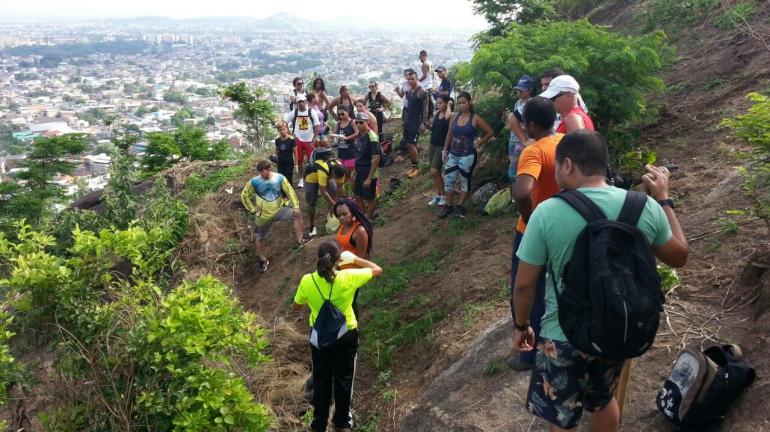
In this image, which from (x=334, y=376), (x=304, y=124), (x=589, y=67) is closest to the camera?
(x=334, y=376)

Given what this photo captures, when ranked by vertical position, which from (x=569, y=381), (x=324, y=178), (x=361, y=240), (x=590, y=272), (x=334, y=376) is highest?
(x=590, y=272)

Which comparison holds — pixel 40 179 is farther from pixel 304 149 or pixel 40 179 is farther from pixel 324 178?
pixel 324 178

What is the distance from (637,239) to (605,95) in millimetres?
5388

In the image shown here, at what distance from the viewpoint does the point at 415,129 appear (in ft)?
37.7

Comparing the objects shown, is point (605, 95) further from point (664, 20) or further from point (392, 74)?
point (392, 74)

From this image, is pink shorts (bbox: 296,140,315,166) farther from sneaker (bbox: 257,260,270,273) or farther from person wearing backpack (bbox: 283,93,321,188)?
sneaker (bbox: 257,260,270,273)

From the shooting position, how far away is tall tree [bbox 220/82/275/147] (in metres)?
16.0

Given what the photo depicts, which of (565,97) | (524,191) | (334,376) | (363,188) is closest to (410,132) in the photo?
(363,188)

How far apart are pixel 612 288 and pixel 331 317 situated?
2558 millimetres

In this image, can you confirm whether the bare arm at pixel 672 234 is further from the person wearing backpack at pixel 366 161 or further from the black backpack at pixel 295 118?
the black backpack at pixel 295 118

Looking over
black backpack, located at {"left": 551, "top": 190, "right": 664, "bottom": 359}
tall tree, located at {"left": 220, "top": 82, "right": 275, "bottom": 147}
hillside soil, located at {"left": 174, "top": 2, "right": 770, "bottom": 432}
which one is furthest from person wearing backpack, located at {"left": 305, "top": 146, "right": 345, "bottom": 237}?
tall tree, located at {"left": 220, "top": 82, "right": 275, "bottom": 147}

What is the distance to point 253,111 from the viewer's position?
16.5 metres

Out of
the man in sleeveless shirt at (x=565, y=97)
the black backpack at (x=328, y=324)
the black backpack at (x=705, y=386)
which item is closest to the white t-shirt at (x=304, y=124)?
the black backpack at (x=328, y=324)

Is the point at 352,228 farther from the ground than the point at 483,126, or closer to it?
closer to it
